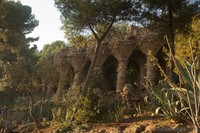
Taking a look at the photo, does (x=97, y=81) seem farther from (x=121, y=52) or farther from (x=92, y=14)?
(x=92, y=14)

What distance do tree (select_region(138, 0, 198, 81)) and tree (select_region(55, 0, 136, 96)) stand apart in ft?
2.77

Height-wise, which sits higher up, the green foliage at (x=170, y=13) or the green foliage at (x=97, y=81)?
the green foliage at (x=170, y=13)

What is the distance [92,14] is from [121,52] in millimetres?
7903

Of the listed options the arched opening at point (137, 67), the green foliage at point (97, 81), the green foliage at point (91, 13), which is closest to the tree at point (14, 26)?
the green foliage at point (97, 81)

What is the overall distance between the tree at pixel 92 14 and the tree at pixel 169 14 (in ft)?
2.77

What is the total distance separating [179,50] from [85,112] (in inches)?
226

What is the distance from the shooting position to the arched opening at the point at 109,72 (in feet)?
78.8

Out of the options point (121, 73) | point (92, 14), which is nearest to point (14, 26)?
point (121, 73)

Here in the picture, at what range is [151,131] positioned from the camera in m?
7.28

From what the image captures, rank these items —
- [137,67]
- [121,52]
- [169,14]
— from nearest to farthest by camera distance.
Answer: [169,14] → [121,52] → [137,67]

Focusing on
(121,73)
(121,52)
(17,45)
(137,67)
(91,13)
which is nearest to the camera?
(91,13)

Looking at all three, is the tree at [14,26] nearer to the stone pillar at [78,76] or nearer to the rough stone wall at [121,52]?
the rough stone wall at [121,52]

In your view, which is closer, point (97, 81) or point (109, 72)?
point (97, 81)

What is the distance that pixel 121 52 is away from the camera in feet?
68.0
